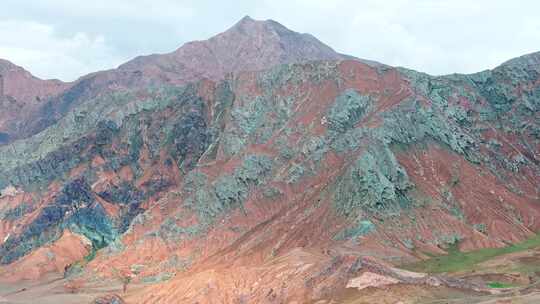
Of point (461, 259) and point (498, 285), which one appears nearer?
point (498, 285)

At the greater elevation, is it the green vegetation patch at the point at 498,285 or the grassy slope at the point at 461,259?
the green vegetation patch at the point at 498,285

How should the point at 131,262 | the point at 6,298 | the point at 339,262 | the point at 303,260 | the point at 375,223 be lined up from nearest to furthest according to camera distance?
the point at 339,262 → the point at 303,260 → the point at 375,223 → the point at 6,298 → the point at 131,262

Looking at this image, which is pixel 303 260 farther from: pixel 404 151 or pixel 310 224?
pixel 404 151

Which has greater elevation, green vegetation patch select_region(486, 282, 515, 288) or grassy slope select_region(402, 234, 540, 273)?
green vegetation patch select_region(486, 282, 515, 288)

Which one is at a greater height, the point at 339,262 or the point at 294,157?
the point at 294,157

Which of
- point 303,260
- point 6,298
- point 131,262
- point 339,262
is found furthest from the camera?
point 131,262

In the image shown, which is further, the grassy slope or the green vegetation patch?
the grassy slope

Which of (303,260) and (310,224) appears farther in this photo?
(310,224)

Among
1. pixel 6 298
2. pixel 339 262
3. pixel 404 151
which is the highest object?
pixel 404 151

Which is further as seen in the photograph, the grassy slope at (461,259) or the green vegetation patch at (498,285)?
the grassy slope at (461,259)

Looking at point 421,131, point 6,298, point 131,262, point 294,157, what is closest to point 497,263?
point 421,131

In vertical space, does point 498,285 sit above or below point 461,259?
above
